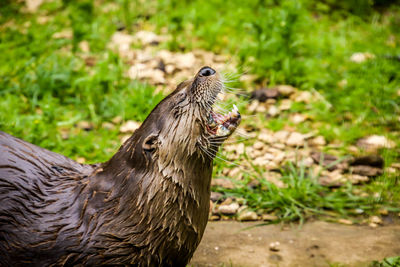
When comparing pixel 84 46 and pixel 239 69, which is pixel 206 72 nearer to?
pixel 239 69

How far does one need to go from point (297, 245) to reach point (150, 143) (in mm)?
1376

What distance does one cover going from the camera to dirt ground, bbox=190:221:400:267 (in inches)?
111

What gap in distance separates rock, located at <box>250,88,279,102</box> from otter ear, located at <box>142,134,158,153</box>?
8.11 feet

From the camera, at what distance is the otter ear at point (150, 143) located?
6.91 ft

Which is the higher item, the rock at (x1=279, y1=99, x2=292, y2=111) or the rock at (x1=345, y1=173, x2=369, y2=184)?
the rock at (x1=279, y1=99, x2=292, y2=111)

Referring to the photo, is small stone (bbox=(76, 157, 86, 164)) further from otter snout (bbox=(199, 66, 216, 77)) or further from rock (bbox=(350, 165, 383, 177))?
rock (bbox=(350, 165, 383, 177))

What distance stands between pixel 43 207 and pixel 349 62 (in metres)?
3.67

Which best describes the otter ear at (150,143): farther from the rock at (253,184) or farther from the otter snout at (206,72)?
the rock at (253,184)

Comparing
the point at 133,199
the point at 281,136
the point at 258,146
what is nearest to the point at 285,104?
the point at 281,136

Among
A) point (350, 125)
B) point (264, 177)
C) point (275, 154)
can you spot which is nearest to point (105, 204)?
point (264, 177)

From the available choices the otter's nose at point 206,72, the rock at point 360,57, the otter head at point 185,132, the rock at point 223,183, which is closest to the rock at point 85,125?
the rock at point 223,183

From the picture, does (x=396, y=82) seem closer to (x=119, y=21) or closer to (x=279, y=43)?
(x=279, y=43)

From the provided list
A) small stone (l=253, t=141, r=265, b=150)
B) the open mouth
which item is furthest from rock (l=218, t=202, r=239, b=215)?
the open mouth

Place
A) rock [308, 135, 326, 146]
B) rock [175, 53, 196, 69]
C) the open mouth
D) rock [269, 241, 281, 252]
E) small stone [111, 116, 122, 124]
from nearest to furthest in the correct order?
the open mouth → rock [269, 241, 281, 252] → rock [308, 135, 326, 146] → small stone [111, 116, 122, 124] → rock [175, 53, 196, 69]
